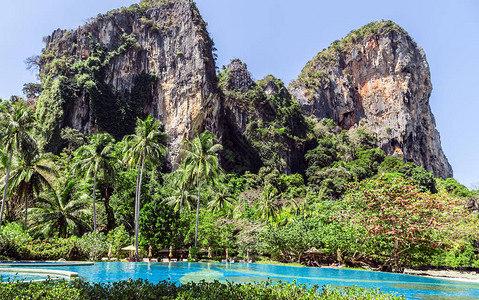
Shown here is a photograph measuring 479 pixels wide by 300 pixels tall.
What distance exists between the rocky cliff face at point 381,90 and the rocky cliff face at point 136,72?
43770 millimetres

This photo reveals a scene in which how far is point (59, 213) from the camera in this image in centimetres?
2848

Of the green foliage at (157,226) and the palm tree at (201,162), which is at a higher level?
the palm tree at (201,162)

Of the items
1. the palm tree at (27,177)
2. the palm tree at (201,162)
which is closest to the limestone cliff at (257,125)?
the palm tree at (201,162)

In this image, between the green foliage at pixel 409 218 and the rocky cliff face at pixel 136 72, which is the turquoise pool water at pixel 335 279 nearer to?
the green foliage at pixel 409 218

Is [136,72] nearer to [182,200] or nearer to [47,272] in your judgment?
[182,200]

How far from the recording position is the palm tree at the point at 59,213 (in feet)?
91.6

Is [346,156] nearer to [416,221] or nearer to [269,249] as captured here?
[269,249]

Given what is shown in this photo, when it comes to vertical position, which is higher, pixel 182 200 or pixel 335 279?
pixel 182 200

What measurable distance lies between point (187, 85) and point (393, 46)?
6813 cm

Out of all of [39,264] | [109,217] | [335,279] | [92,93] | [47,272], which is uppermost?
[92,93]

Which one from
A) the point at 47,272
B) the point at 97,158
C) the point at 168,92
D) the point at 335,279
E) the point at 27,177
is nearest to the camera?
the point at 47,272

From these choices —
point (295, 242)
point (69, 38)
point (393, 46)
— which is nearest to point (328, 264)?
point (295, 242)

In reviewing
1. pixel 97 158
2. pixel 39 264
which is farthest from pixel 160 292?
pixel 97 158

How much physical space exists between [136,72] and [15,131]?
38.8 meters
